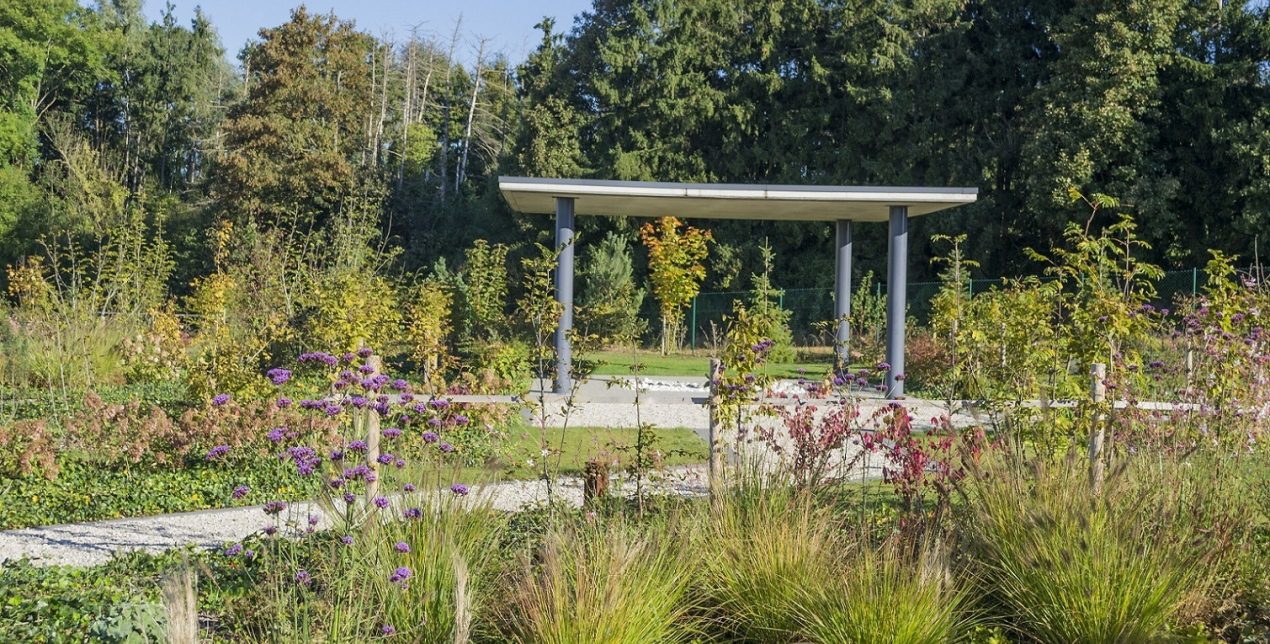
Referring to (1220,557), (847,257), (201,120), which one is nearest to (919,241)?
(847,257)

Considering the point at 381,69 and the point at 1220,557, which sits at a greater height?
the point at 381,69

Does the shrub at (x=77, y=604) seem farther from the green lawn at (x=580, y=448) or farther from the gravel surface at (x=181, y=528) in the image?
the green lawn at (x=580, y=448)

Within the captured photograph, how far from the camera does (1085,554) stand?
373cm

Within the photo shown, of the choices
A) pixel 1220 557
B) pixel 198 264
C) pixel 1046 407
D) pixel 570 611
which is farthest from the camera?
pixel 198 264

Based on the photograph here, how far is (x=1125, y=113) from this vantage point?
2211 cm

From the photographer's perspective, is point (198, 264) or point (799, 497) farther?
point (198, 264)

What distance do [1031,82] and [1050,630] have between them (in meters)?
24.3

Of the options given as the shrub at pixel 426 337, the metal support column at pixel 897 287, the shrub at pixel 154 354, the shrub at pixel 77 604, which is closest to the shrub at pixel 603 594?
the shrub at pixel 77 604

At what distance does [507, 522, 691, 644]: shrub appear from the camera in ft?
11.2

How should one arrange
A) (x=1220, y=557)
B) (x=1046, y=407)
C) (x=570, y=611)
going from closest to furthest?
(x=570, y=611)
(x=1220, y=557)
(x=1046, y=407)

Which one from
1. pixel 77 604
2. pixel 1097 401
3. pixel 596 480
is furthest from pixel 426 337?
pixel 1097 401

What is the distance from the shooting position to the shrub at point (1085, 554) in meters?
3.70

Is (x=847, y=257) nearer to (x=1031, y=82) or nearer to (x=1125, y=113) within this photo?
(x=1125, y=113)

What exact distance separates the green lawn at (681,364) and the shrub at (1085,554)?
10943 millimetres
